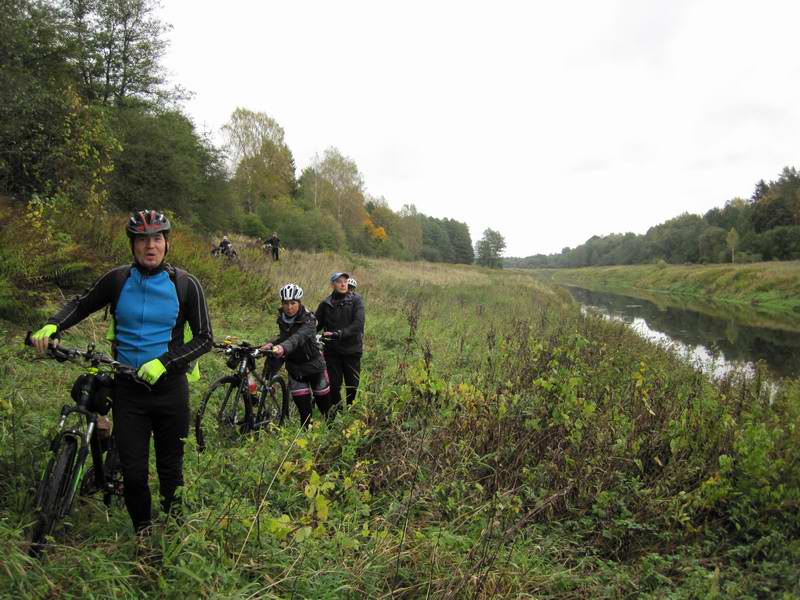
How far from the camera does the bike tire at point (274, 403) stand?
15.8ft

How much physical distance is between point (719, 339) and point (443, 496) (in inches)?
770

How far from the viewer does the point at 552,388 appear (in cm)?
509

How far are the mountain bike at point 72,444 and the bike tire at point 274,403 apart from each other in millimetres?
1896

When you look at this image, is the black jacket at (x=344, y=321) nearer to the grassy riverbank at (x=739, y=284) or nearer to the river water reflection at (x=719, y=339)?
the river water reflection at (x=719, y=339)

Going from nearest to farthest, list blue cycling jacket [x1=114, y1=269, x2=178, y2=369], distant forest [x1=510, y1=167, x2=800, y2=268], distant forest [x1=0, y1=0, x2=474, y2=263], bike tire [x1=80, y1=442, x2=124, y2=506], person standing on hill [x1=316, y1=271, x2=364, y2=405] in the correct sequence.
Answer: blue cycling jacket [x1=114, y1=269, x2=178, y2=369]
bike tire [x1=80, y1=442, x2=124, y2=506]
person standing on hill [x1=316, y1=271, x2=364, y2=405]
distant forest [x1=0, y1=0, x2=474, y2=263]
distant forest [x1=510, y1=167, x2=800, y2=268]

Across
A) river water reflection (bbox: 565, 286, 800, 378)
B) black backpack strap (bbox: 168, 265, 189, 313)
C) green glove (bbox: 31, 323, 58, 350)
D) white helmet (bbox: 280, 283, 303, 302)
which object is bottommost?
river water reflection (bbox: 565, 286, 800, 378)

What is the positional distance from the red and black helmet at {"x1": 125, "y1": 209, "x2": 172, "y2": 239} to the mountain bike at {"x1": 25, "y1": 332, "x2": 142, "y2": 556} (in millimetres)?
684

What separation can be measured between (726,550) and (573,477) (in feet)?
4.45

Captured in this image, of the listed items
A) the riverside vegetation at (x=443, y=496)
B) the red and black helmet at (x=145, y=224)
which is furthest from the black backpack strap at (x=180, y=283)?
the riverside vegetation at (x=443, y=496)

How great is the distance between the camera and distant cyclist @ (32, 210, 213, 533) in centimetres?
262

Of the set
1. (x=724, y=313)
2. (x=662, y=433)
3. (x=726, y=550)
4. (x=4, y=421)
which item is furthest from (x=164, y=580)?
(x=724, y=313)

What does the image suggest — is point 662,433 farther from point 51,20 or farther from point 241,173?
point 241,173

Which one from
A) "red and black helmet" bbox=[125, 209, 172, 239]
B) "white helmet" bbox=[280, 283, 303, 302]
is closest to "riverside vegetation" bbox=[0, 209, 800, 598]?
"white helmet" bbox=[280, 283, 303, 302]

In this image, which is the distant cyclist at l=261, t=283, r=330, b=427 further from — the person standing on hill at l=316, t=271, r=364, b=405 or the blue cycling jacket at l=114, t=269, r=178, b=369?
the blue cycling jacket at l=114, t=269, r=178, b=369
